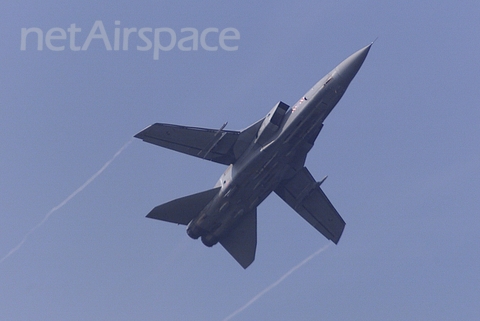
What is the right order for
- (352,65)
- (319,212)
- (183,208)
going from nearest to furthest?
(352,65) < (183,208) < (319,212)

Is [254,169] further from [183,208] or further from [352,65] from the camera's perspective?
[352,65]

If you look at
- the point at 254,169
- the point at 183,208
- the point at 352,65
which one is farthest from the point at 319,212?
the point at 352,65

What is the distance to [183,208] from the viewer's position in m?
49.0

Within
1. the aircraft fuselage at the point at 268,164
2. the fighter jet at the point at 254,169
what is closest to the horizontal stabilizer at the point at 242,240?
the fighter jet at the point at 254,169

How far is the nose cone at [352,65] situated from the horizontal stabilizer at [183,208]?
9.68 metres

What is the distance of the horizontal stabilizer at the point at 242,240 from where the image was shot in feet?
166

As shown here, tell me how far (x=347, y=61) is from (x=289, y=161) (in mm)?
6403

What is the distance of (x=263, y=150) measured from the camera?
45938mm

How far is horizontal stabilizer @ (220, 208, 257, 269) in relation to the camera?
50.6m

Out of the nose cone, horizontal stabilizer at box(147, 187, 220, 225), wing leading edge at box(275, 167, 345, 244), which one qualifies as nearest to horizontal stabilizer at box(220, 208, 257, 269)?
wing leading edge at box(275, 167, 345, 244)

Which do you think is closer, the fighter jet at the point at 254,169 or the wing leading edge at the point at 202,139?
the fighter jet at the point at 254,169

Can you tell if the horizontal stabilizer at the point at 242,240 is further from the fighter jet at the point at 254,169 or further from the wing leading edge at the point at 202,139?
the wing leading edge at the point at 202,139

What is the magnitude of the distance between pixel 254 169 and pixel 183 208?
5.25m

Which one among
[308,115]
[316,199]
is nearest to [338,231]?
[316,199]
